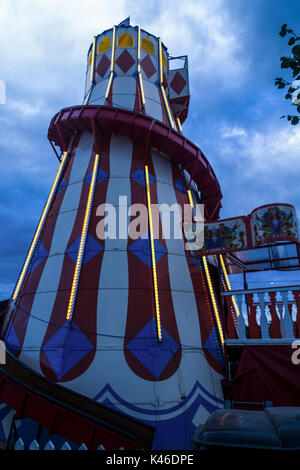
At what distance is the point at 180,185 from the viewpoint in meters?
9.77

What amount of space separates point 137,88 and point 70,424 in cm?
1037

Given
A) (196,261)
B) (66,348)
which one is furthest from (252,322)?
(66,348)

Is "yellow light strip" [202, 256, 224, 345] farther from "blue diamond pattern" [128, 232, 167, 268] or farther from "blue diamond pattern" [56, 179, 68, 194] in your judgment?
"blue diamond pattern" [56, 179, 68, 194]

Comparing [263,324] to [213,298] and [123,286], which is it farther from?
[123,286]

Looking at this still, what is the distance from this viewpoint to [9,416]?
6.33 m

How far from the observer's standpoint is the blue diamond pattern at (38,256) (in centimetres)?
816

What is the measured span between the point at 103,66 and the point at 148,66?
1705mm

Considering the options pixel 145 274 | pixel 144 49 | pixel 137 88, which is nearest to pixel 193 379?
pixel 145 274

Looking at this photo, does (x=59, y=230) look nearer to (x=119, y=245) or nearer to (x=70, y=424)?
(x=119, y=245)

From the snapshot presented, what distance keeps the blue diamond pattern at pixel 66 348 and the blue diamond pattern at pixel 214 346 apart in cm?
276

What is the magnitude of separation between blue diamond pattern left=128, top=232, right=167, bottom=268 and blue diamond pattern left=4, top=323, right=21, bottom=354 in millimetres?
3426

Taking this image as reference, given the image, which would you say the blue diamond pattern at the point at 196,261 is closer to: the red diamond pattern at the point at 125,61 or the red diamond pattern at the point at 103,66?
the red diamond pattern at the point at 125,61

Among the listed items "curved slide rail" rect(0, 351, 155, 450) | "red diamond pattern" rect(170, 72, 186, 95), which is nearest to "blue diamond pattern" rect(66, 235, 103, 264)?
"curved slide rail" rect(0, 351, 155, 450)

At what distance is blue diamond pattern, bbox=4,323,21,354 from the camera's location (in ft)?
23.0
